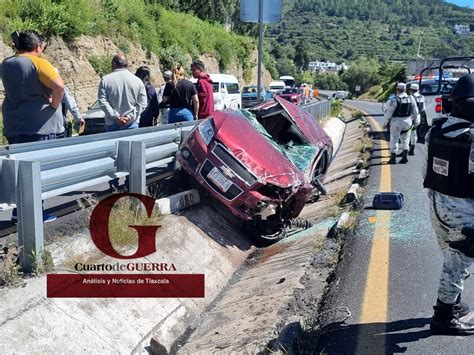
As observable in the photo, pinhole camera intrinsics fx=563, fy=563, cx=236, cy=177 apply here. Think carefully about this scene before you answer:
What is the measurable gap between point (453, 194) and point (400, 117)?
839 cm

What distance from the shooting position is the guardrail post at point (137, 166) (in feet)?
19.2

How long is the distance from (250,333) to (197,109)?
5.07 m

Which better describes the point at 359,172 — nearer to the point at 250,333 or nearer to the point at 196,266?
the point at 196,266

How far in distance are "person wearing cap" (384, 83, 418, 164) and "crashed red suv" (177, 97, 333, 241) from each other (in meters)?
5.00

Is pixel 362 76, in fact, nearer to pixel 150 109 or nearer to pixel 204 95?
pixel 204 95

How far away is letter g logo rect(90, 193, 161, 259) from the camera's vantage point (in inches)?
191

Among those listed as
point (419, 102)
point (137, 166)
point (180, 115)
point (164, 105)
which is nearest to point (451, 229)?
point (137, 166)

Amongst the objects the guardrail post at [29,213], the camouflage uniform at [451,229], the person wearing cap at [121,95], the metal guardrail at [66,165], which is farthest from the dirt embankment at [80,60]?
the camouflage uniform at [451,229]

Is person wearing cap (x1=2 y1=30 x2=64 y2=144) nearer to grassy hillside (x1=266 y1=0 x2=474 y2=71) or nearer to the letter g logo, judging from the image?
the letter g logo

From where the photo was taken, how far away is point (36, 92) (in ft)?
17.2

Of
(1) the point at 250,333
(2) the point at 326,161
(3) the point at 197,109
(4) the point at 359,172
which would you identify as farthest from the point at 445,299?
(4) the point at 359,172

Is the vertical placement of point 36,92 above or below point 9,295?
above

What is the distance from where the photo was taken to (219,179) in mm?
6109

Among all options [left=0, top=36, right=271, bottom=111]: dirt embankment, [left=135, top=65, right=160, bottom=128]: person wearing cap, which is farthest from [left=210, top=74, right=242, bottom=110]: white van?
[left=135, top=65, right=160, bottom=128]: person wearing cap
